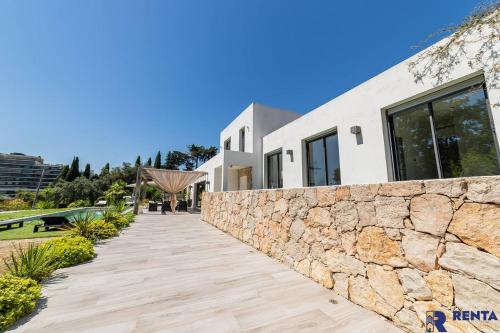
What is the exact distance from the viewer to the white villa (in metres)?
3.89

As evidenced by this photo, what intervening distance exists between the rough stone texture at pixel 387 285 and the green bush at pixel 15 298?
3.72 meters

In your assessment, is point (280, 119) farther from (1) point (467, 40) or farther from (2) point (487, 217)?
(2) point (487, 217)

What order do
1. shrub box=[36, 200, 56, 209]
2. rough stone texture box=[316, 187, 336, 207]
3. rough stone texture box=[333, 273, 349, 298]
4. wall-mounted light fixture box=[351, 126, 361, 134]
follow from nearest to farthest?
rough stone texture box=[333, 273, 349, 298] → rough stone texture box=[316, 187, 336, 207] → wall-mounted light fixture box=[351, 126, 361, 134] → shrub box=[36, 200, 56, 209]

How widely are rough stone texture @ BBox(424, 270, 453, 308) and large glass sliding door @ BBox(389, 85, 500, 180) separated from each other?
354cm

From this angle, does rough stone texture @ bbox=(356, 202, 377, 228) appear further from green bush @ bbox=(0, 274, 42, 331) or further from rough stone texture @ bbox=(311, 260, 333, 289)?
green bush @ bbox=(0, 274, 42, 331)

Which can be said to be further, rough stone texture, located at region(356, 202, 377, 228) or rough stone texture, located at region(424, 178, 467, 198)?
rough stone texture, located at region(356, 202, 377, 228)

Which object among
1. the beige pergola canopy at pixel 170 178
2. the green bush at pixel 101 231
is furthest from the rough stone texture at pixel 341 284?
the beige pergola canopy at pixel 170 178

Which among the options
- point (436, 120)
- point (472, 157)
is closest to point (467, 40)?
point (436, 120)

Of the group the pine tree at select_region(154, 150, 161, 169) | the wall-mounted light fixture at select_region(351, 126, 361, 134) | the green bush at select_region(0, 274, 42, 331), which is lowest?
the green bush at select_region(0, 274, 42, 331)

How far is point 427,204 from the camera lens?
1829mm

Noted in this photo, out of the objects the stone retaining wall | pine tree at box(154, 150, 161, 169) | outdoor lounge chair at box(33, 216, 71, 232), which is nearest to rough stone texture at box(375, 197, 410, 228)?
the stone retaining wall

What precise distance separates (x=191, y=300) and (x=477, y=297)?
2.69 metres

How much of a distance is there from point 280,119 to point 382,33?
6404mm

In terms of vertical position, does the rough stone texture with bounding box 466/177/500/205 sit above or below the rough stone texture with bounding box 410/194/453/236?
above
